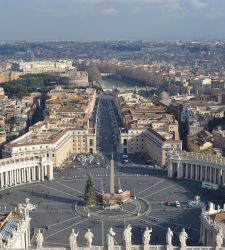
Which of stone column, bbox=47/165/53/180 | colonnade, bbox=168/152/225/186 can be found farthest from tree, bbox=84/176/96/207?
colonnade, bbox=168/152/225/186

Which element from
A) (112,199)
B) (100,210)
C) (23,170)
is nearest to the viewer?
(100,210)

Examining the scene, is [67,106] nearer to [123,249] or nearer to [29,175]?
[29,175]

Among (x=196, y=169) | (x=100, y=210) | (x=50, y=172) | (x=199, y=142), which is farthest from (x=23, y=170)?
(x=199, y=142)

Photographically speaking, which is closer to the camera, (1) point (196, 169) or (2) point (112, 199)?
(2) point (112, 199)

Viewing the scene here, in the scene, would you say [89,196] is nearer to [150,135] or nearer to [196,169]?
[196,169]

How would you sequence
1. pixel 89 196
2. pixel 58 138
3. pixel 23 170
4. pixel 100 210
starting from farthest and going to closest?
pixel 58 138 < pixel 23 170 < pixel 89 196 < pixel 100 210

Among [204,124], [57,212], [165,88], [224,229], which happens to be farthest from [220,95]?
[224,229]

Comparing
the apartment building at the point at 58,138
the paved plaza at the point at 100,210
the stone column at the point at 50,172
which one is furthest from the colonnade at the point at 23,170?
the apartment building at the point at 58,138
